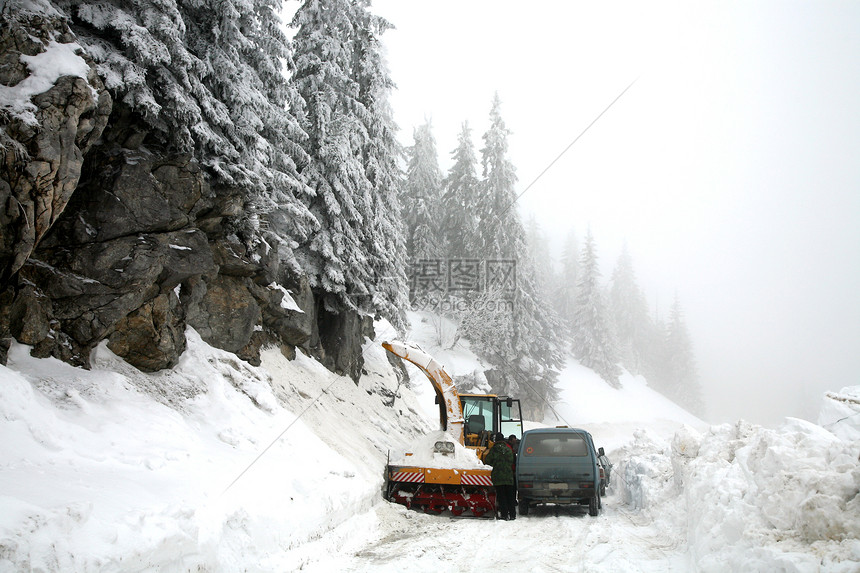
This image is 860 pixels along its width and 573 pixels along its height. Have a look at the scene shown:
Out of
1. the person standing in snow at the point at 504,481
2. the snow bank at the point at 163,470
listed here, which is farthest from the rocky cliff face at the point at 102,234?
the person standing in snow at the point at 504,481

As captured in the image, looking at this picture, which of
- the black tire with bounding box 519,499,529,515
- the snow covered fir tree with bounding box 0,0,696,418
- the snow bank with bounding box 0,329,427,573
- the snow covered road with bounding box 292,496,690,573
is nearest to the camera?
the snow bank with bounding box 0,329,427,573

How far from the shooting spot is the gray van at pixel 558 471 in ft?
33.7

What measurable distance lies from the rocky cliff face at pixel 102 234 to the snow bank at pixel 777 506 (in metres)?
8.22

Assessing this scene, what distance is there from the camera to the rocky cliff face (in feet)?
21.1

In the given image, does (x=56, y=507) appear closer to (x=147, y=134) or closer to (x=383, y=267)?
(x=147, y=134)

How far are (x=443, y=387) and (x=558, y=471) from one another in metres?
3.52

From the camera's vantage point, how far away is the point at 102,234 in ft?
26.9

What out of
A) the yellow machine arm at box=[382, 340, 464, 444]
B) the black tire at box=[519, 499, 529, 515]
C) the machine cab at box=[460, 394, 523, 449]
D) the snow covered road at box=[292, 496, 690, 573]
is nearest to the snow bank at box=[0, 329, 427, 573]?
the snow covered road at box=[292, 496, 690, 573]

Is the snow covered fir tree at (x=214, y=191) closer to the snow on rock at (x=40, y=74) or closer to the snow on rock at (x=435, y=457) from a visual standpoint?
the snow on rock at (x=40, y=74)

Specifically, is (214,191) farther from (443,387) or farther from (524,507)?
(524,507)

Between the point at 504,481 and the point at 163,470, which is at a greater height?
the point at 163,470

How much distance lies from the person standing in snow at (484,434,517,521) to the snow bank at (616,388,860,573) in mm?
2935

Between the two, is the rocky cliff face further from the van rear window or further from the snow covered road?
the van rear window

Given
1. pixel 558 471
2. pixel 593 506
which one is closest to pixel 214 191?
pixel 558 471
